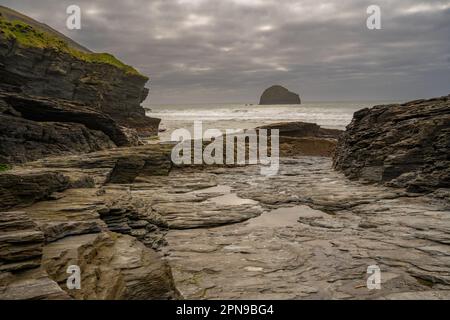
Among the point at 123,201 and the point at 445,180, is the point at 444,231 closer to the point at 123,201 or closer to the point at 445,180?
the point at 445,180

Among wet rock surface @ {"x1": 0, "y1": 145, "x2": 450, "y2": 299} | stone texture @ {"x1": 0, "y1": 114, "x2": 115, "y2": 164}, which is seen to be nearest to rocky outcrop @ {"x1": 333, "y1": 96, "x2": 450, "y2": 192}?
wet rock surface @ {"x1": 0, "y1": 145, "x2": 450, "y2": 299}

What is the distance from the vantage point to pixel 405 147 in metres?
19.3

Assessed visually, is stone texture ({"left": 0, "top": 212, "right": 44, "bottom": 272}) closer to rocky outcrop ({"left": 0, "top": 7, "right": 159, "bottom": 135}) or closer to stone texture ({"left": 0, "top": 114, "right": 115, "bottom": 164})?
stone texture ({"left": 0, "top": 114, "right": 115, "bottom": 164})

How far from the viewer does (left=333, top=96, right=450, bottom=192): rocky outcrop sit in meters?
17.2

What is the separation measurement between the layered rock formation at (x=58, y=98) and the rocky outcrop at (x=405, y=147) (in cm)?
1933

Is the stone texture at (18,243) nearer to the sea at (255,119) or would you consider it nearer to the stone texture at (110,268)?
the stone texture at (110,268)

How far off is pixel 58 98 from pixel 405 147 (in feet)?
117

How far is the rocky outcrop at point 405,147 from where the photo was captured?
→ 1725 centimetres

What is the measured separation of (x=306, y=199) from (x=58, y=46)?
1772 inches

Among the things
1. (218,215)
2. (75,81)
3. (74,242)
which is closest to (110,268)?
(74,242)

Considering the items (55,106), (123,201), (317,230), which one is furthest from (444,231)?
(55,106)

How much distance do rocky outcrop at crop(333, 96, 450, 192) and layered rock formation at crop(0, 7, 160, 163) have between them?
19332 mm

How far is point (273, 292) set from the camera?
8.31 m
